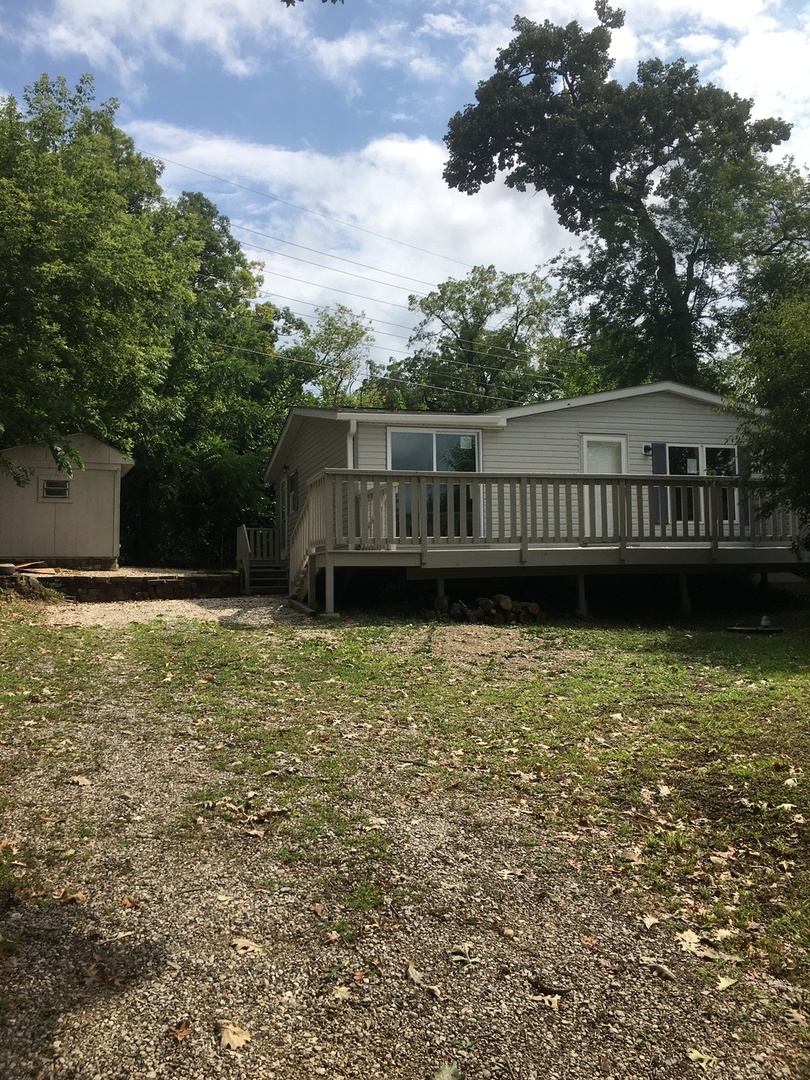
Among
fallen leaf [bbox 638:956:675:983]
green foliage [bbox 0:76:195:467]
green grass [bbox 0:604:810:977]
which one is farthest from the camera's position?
green foliage [bbox 0:76:195:467]

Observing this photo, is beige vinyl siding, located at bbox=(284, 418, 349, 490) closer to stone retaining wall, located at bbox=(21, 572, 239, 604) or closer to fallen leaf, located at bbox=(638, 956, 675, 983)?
stone retaining wall, located at bbox=(21, 572, 239, 604)

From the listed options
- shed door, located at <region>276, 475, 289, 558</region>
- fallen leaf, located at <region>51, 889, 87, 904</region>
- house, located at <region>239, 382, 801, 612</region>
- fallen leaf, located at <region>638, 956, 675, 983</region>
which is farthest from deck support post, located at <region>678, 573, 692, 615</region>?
shed door, located at <region>276, 475, 289, 558</region>

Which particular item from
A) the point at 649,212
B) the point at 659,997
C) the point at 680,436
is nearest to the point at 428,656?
the point at 659,997

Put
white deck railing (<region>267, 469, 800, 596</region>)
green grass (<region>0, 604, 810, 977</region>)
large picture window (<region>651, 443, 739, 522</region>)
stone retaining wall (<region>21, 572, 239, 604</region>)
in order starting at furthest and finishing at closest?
large picture window (<region>651, 443, 739, 522</region>) < stone retaining wall (<region>21, 572, 239, 604</region>) < white deck railing (<region>267, 469, 800, 596</region>) < green grass (<region>0, 604, 810, 977</region>)

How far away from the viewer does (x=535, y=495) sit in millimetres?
11766

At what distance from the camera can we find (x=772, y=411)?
1070 centimetres

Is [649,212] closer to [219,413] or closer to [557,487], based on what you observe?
[219,413]

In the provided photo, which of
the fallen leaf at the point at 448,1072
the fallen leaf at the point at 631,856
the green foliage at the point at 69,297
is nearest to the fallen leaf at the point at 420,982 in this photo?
the fallen leaf at the point at 448,1072

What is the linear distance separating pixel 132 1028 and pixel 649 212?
3222cm

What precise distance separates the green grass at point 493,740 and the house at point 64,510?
8.51 metres

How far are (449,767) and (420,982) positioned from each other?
7.00 ft

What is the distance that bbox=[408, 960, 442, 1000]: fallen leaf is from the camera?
3.04m

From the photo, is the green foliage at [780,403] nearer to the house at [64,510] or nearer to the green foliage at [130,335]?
the green foliage at [130,335]

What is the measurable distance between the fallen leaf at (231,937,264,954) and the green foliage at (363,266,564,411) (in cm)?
4043
